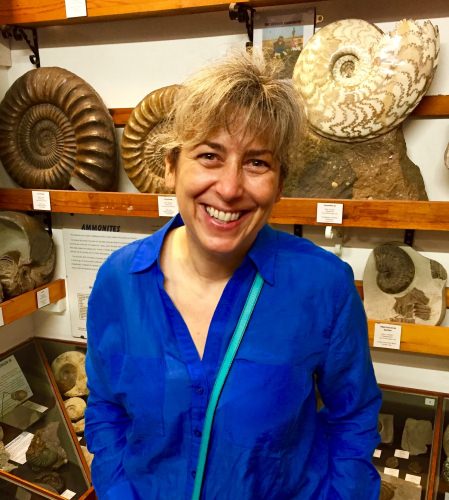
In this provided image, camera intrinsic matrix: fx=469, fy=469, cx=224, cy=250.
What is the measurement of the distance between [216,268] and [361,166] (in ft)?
2.38

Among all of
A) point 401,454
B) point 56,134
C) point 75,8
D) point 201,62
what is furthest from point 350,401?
point 75,8

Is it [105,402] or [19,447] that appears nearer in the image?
[105,402]

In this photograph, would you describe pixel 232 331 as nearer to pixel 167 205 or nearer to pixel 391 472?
pixel 167 205

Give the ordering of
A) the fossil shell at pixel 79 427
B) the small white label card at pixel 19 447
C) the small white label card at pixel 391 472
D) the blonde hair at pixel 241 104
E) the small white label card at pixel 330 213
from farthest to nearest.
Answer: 1. the fossil shell at pixel 79 427
2. the small white label card at pixel 19 447
3. the small white label card at pixel 391 472
4. the small white label card at pixel 330 213
5. the blonde hair at pixel 241 104

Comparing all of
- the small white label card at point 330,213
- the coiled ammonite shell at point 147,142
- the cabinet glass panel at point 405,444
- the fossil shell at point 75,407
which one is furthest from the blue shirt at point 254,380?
the fossil shell at point 75,407

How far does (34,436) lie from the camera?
165cm

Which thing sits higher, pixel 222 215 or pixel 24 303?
pixel 222 215

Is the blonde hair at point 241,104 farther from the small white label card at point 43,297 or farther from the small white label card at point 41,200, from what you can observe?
the small white label card at point 43,297

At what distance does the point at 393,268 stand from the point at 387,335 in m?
0.21

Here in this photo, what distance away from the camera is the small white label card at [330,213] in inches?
53.4

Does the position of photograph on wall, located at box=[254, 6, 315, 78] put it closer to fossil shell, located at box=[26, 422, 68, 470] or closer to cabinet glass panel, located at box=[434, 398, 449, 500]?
cabinet glass panel, located at box=[434, 398, 449, 500]

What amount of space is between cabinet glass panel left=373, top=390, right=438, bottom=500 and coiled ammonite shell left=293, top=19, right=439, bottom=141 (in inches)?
37.0

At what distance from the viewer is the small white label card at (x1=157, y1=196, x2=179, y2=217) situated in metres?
1.53

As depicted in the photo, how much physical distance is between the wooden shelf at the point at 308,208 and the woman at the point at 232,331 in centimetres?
50
